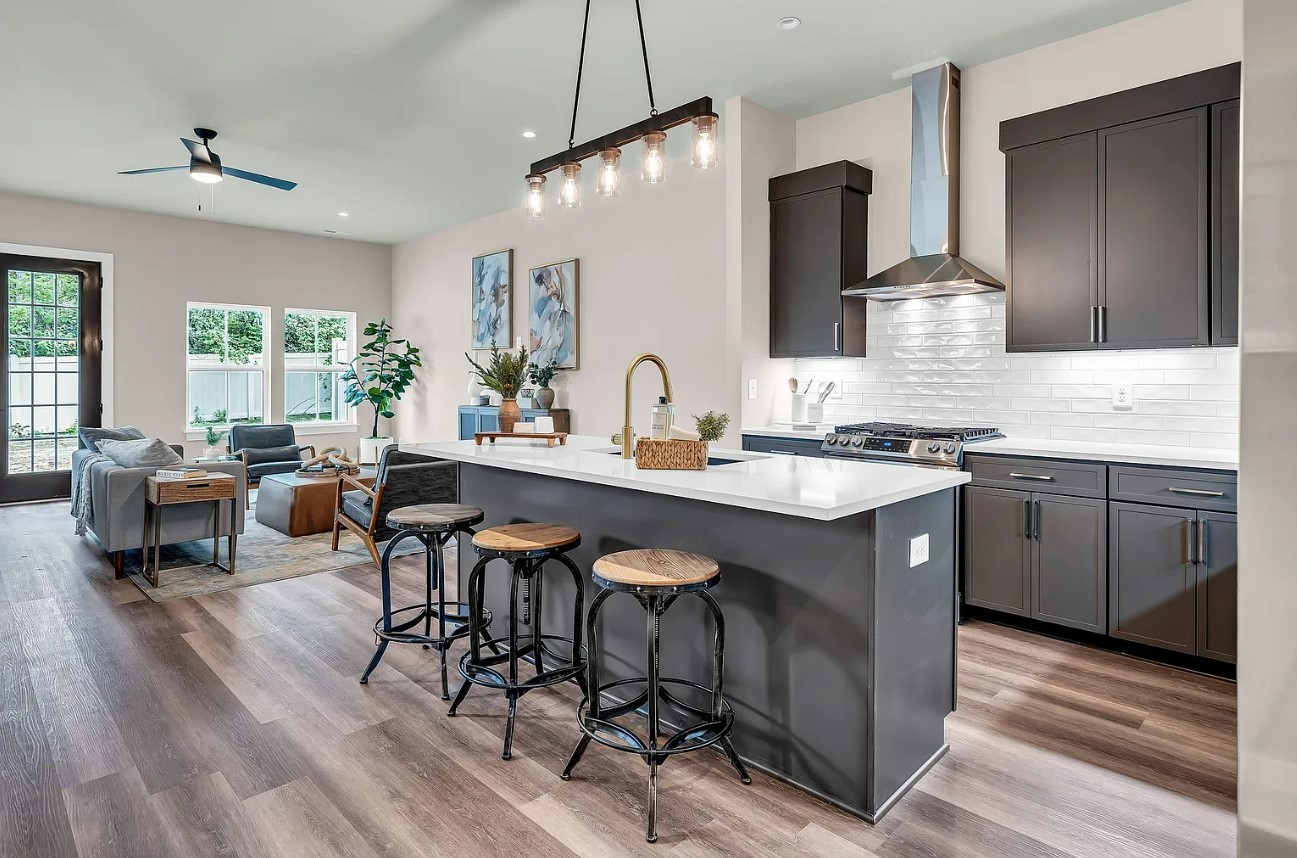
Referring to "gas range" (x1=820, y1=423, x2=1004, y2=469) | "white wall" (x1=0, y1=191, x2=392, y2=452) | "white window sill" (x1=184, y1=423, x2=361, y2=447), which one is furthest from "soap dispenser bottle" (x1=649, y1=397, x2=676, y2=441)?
"white wall" (x1=0, y1=191, x2=392, y2=452)

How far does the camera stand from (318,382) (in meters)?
9.02

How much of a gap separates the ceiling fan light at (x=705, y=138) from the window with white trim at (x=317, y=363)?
23.8 ft

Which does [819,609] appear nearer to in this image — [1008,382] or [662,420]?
[662,420]

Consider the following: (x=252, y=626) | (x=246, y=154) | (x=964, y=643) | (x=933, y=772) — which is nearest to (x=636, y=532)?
(x=933, y=772)

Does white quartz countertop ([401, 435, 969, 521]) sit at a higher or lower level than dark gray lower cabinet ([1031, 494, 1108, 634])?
higher

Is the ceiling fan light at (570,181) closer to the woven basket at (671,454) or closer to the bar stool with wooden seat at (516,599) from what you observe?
the woven basket at (671,454)

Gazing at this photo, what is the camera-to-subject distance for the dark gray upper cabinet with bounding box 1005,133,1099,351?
3.49 m

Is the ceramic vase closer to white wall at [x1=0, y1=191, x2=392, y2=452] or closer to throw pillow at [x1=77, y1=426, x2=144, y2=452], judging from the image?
throw pillow at [x1=77, y1=426, x2=144, y2=452]

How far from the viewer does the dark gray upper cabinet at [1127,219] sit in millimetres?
3119

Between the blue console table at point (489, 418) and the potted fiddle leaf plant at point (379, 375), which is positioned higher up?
the potted fiddle leaf plant at point (379, 375)

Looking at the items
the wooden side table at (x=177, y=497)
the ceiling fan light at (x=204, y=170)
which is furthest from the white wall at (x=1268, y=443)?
the ceiling fan light at (x=204, y=170)

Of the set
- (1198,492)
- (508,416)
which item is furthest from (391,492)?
(1198,492)

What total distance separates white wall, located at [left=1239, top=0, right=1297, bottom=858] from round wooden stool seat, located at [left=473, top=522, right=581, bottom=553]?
6.25 feet

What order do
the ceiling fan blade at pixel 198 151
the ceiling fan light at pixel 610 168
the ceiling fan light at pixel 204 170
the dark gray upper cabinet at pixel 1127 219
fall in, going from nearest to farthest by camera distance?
1. the ceiling fan light at pixel 610 168
2. the dark gray upper cabinet at pixel 1127 219
3. the ceiling fan blade at pixel 198 151
4. the ceiling fan light at pixel 204 170
